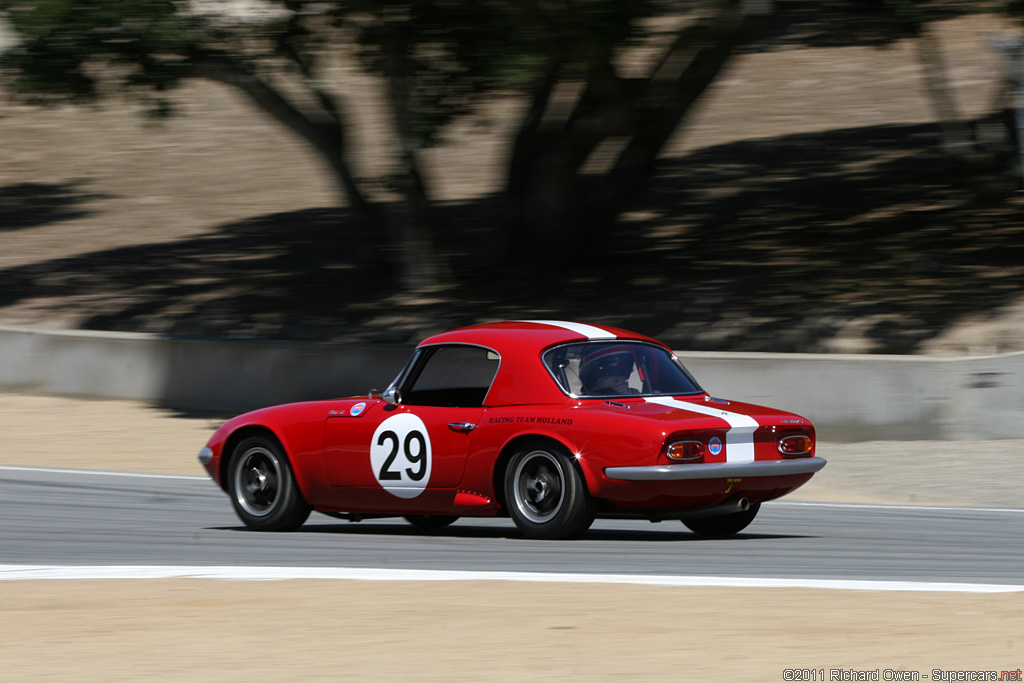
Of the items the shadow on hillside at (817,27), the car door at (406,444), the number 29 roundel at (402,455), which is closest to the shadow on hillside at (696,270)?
the shadow on hillside at (817,27)

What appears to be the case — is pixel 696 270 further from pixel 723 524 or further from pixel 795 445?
pixel 795 445

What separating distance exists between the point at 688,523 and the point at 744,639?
3.70 metres

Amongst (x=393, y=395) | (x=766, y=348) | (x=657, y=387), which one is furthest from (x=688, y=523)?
(x=766, y=348)

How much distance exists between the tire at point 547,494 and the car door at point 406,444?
418 millimetres

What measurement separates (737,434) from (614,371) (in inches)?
37.3

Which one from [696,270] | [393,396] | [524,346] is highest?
[524,346]

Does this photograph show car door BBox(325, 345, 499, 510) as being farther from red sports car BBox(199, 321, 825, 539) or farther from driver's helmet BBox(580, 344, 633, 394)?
driver's helmet BBox(580, 344, 633, 394)

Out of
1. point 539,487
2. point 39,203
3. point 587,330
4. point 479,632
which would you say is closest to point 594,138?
point 587,330

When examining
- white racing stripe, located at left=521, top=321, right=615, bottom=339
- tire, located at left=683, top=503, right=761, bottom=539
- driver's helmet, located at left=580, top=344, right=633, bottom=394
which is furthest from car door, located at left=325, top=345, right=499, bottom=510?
tire, located at left=683, top=503, right=761, bottom=539

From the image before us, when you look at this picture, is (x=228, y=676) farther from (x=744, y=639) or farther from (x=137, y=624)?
(x=744, y=639)

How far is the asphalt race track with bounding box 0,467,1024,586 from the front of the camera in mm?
8445

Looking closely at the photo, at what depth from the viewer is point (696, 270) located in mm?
22391

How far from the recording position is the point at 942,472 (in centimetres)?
1384

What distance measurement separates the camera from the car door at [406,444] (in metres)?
9.45
